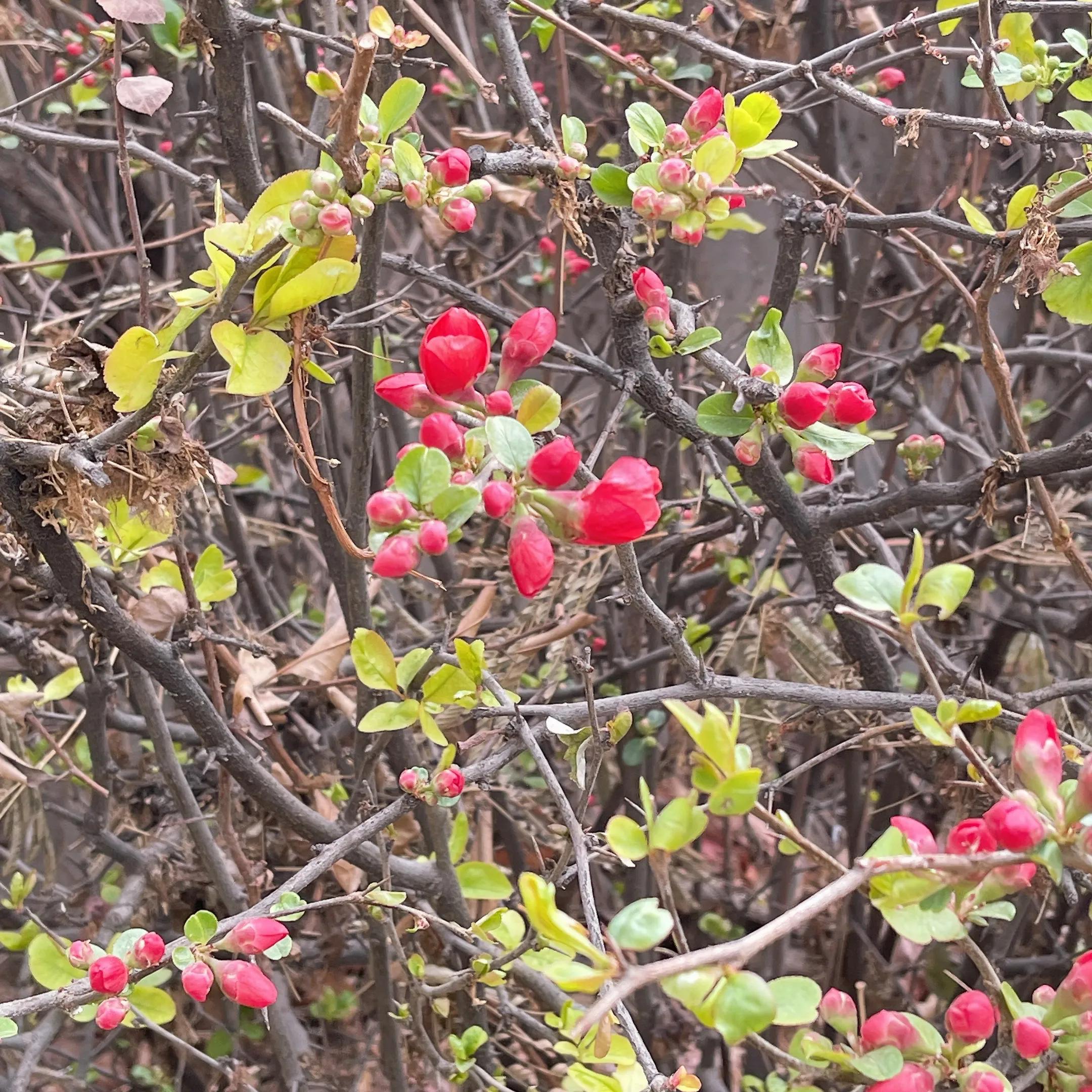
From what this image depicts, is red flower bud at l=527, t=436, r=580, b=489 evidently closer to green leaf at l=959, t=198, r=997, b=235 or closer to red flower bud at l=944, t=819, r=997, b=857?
red flower bud at l=944, t=819, r=997, b=857

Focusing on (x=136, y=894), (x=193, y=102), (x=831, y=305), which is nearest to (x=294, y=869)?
(x=136, y=894)

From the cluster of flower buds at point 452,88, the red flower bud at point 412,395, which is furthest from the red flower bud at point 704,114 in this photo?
the cluster of flower buds at point 452,88

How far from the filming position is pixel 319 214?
451 mm

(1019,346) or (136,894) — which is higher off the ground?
(1019,346)

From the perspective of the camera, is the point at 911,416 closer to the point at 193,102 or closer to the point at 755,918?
the point at 755,918

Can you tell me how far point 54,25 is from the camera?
5.49 ft

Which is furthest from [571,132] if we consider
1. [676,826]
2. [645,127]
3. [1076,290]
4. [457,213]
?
[676,826]

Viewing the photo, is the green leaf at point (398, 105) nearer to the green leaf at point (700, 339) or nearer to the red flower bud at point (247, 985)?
the green leaf at point (700, 339)

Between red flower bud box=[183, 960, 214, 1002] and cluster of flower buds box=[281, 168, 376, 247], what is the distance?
0.39m

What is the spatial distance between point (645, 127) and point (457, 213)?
180mm

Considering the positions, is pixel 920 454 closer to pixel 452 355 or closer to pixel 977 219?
pixel 977 219

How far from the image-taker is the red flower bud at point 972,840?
0.44 metres

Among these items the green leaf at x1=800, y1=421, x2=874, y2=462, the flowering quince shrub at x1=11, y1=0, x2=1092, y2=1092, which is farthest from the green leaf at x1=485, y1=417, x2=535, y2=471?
the green leaf at x1=800, y1=421, x2=874, y2=462

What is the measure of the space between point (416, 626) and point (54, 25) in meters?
1.29
